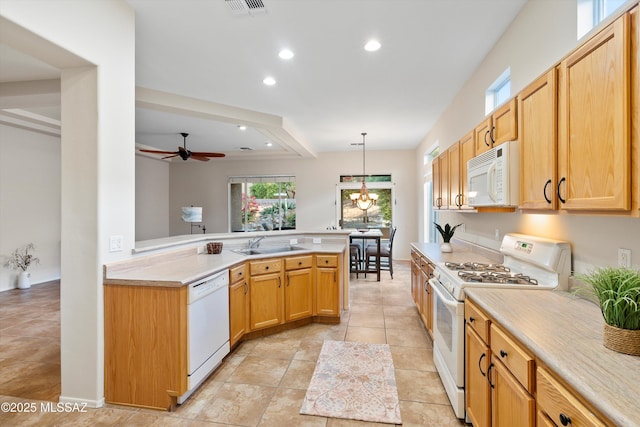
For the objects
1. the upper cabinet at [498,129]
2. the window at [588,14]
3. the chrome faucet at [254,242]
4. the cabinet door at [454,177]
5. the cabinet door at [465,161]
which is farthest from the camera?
the chrome faucet at [254,242]

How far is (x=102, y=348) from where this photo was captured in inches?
81.2

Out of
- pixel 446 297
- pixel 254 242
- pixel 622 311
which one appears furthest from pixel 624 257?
pixel 254 242

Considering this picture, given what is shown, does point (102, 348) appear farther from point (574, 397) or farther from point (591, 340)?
point (591, 340)

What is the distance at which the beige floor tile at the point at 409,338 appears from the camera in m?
3.01

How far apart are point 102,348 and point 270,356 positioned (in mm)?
1332

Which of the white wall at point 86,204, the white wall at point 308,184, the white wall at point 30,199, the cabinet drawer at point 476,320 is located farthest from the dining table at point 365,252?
the white wall at point 30,199

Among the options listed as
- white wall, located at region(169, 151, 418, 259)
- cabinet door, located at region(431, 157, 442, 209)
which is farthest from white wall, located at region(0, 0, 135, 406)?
white wall, located at region(169, 151, 418, 259)

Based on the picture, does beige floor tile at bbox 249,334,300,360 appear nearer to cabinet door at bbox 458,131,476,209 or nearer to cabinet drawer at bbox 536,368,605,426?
cabinet drawer at bbox 536,368,605,426

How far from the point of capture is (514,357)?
48.8 inches

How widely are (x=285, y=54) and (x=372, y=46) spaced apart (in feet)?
2.86

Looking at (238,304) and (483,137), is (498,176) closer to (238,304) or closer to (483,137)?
(483,137)

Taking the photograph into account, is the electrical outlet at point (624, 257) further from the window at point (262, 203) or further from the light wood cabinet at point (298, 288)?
the window at point (262, 203)

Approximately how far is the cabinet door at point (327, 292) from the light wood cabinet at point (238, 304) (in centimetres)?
87

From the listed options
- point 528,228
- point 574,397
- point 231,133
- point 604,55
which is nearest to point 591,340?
point 574,397
